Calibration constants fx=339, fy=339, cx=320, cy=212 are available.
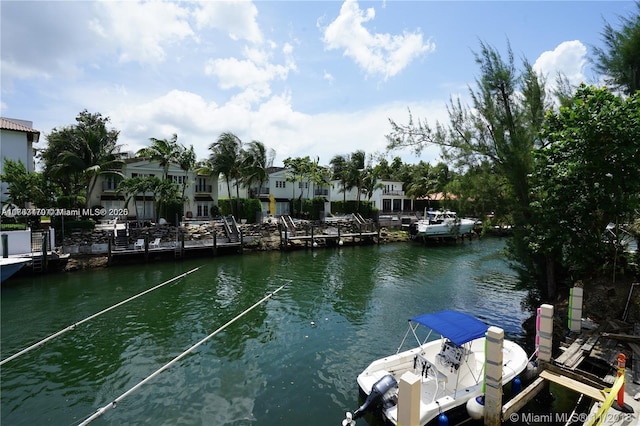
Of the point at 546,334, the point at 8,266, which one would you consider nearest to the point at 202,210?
the point at 8,266

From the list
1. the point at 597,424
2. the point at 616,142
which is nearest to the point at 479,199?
the point at 616,142

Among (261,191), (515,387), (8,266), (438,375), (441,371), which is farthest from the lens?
(261,191)

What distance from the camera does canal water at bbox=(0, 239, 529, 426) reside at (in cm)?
924

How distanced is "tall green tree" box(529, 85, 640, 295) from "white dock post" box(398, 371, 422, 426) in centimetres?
857

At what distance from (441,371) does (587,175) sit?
7.65m

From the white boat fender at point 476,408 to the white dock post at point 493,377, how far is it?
389 millimetres

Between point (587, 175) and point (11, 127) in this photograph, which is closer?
point (587, 175)

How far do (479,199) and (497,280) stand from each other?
1121 cm

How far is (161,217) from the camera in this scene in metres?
36.6

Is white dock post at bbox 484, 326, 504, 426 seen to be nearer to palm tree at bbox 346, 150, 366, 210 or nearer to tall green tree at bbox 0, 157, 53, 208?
tall green tree at bbox 0, 157, 53, 208

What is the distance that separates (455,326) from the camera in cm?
937

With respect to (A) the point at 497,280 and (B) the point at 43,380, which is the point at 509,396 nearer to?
(B) the point at 43,380

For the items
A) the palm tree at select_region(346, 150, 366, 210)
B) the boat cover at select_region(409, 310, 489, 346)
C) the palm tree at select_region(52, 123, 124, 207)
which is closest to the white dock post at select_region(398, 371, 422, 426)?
the boat cover at select_region(409, 310, 489, 346)

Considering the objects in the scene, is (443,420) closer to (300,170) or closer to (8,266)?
(8,266)
